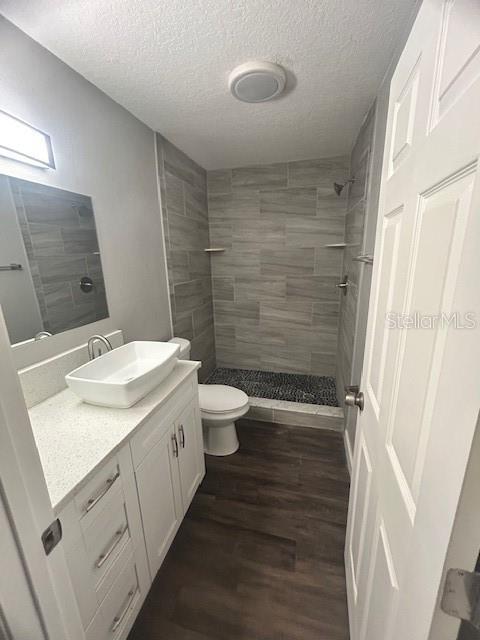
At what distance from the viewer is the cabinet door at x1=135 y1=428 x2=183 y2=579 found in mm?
1105

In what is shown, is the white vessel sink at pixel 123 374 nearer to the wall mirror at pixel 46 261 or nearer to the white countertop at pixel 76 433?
the white countertop at pixel 76 433

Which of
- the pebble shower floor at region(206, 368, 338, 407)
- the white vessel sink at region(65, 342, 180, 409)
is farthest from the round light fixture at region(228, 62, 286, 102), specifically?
the pebble shower floor at region(206, 368, 338, 407)

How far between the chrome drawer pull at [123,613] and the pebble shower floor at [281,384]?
1693 millimetres

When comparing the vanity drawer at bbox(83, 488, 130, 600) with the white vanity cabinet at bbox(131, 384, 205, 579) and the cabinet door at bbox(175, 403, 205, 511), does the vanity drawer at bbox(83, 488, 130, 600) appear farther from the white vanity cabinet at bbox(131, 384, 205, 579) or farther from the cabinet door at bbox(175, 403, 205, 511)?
the cabinet door at bbox(175, 403, 205, 511)

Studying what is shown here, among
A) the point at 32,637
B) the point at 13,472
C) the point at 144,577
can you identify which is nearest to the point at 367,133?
the point at 13,472

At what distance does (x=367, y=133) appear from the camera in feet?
5.68

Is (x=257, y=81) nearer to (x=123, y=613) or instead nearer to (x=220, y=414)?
(x=220, y=414)

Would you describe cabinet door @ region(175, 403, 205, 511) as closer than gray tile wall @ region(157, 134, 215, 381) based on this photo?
Yes

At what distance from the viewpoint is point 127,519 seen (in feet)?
3.26

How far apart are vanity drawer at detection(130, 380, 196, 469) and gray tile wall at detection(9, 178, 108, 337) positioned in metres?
0.64

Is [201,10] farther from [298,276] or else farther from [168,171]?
[298,276]

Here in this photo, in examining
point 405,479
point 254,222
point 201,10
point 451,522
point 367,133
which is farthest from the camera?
point 254,222

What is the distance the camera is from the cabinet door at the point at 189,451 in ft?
4.68

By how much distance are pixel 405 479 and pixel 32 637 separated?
30.6 inches
